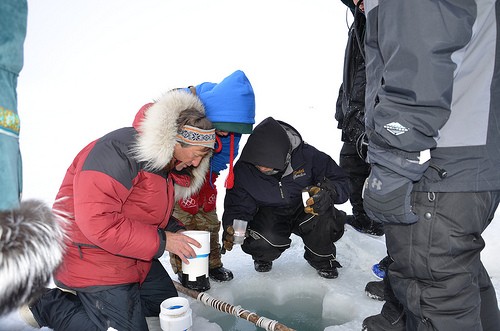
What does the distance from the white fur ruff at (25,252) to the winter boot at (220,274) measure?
5.95 ft

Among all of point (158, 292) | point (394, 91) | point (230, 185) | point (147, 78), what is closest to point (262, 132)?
point (230, 185)

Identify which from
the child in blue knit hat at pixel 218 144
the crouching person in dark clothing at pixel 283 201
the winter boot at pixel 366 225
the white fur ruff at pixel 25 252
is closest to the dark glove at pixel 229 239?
the crouching person in dark clothing at pixel 283 201

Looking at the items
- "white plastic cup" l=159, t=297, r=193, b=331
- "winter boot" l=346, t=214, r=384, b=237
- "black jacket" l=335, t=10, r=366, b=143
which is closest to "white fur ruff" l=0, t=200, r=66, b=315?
"white plastic cup" l=159, t=297, r=193, b=331

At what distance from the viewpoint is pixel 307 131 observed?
27.5ft

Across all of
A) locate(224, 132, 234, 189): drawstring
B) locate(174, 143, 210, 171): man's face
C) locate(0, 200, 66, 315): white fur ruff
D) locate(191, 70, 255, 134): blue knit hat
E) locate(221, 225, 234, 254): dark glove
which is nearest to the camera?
locate(0, 200, 66, 315): white fur ruff

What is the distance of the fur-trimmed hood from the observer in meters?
1.72

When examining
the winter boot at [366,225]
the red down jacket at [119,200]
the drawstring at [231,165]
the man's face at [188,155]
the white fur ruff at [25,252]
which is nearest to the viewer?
the white fur ruff at [25,252]

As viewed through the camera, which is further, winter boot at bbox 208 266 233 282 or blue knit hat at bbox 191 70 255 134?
winter boot at bbox 208 266 233 282

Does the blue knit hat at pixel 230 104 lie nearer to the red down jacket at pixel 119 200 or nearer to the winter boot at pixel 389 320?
the red down jacket at pixel 119 200

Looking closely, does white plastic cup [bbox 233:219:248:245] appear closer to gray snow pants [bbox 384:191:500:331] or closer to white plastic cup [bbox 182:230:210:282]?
white plastic cup [bbox 182:230:210:282]

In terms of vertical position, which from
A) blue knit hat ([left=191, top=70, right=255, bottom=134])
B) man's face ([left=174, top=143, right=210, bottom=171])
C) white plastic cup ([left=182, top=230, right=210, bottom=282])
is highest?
blue knit hat ([left=191, top=70, right=255, bottom=134])

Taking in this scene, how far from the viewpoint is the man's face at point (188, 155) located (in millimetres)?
1885

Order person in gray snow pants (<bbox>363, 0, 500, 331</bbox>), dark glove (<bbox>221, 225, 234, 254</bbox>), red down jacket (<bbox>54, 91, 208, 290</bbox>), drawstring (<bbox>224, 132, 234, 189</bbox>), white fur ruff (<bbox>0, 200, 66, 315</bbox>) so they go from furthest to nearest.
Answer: dark glove (<bbox>221, 225, 234, 254</bbox>) < drawstring (<bbox>224, 132, 234, 189</bbox>) < red down jacket (<bbox>54, 91, 208, 290</bbox>) < person in gray snow pants (<bbox>363, 0, 500, 331</bbox>) < white fur ruff (<bbox>0, 200, 66, 315</bbox>)

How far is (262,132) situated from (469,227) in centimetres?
158
